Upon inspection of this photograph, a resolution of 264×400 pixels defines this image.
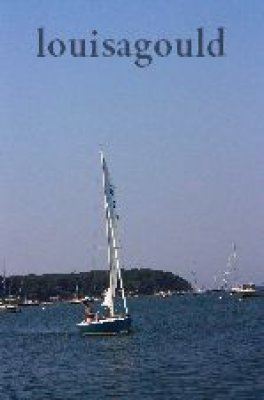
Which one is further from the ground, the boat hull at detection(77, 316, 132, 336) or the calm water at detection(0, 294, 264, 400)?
the boat hull at detection(77, 316, 132, 336)

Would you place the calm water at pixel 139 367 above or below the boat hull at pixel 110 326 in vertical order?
below

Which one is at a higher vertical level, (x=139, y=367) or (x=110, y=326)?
(x=110, y=326)

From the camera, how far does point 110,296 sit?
92438mm

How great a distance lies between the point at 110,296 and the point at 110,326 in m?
3.67

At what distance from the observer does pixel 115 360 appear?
Result: 72188mm

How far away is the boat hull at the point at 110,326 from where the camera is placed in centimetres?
8969

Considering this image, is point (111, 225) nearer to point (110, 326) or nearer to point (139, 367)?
point (110, 326)

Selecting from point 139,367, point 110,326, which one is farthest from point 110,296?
point 139,367

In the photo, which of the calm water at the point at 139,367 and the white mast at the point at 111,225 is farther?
the white mast at the point at 111,225

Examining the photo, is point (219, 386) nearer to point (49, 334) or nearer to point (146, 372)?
point (146, 372)

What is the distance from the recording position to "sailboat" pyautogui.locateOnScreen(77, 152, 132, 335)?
90188mm

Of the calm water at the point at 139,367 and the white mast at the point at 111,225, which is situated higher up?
the white mast at the point at 111,225

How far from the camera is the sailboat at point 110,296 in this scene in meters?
90.2

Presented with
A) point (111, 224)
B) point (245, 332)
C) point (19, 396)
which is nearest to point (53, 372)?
Answer: point (19, 396)
